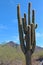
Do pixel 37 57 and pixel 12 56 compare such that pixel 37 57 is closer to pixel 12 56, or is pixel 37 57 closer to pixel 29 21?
pixel 12 56

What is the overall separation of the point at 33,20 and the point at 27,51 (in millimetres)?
2432

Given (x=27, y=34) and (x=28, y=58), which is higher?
(x=27, y=34)

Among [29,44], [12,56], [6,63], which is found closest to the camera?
[29,44]

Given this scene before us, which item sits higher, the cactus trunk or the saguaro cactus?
the saguaro cactus

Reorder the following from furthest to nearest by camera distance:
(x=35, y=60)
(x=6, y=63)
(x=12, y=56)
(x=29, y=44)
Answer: (x=12, y=56) < (x=6, y=63) < (x=35, y=60) < (x=29, y=44)

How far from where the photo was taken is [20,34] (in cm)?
1803

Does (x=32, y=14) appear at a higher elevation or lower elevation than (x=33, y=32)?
higher

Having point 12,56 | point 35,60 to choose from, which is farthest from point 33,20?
point 12,56

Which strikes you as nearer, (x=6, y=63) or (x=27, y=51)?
(x=27, y=51)

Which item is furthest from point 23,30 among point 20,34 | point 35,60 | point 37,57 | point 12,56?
point 12,56

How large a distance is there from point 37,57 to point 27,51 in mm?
23675

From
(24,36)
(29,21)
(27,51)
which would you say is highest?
(29,21)

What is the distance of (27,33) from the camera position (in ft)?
59.0

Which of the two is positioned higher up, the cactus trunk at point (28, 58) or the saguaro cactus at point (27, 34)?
the saguaro cactus at point (27, 34)
